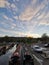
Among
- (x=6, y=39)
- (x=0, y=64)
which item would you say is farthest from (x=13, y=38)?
(x=0, y=64)

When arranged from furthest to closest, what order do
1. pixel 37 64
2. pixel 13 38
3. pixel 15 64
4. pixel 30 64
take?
pixel 13 38
pixel 37 64
pixel 30 64
pixel 15 64

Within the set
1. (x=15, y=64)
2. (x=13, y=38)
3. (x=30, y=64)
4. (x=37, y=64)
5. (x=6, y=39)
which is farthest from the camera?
(x=13, y=38)

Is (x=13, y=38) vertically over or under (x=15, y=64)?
over

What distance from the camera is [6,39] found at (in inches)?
6147

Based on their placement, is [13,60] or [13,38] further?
[13,38]

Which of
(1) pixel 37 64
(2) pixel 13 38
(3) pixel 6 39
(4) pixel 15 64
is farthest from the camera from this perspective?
(2) pixel 13 38

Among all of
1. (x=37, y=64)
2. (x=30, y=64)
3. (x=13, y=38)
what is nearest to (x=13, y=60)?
(x=30, y=64)

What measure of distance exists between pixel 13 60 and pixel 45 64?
5.98m

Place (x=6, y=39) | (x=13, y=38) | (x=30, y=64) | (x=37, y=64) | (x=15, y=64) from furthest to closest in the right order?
(x=13, y=38)
(x=6, y=39)
(x=37, y=64)
(x=30, y=64)
(x=15, y=64)

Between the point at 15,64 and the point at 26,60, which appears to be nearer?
the point at 15,64

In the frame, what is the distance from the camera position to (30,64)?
16344 millimetres

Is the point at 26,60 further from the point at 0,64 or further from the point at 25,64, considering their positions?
the point at 0,64

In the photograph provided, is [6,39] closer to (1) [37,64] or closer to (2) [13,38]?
(2) [13,38]

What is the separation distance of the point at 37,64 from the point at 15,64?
5759 millimetres
